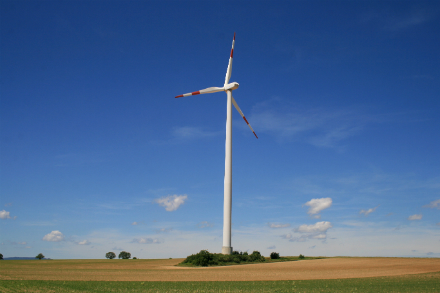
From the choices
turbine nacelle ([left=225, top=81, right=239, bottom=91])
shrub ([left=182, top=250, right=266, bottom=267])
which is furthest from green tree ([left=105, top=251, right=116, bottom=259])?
turbine nacelle ([left=225, top=81, right=239, bottom=91])

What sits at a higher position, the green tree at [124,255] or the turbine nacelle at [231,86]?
the turbine nacelle at [231,86]

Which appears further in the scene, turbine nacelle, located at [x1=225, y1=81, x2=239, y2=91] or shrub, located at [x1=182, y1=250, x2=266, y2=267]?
turbine nacelle, located at [x1=225, y1=81, x2=239, y2=91]

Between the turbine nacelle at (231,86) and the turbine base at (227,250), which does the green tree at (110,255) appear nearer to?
the turbine base at (227,250)

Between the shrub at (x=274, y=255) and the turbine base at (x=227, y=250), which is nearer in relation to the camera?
the turbine base at (x=227, y=250)

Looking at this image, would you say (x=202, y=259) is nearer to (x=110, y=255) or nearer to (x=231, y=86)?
(x=231, y=86)

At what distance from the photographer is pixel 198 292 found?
27.2 metres

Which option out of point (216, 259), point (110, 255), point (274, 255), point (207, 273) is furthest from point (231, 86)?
point (110, 255)

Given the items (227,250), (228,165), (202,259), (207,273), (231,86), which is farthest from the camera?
(231,86)

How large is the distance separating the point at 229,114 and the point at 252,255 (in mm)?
30855

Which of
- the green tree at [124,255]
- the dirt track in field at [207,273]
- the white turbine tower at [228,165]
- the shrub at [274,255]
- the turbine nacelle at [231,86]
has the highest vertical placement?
the turbine nacelle at [231,86]

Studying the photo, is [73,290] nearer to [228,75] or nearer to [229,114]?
[229,114]

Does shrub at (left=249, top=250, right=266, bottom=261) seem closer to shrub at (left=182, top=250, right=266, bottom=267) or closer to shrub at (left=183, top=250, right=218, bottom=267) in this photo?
shrub at (left=182, top=250, right=266, bottom=267)

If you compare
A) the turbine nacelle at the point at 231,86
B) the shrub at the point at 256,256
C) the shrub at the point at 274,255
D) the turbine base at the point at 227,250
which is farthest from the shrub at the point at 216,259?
the turbine nacelle at the point at 231,86

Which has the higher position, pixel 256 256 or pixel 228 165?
pixel 228 165
